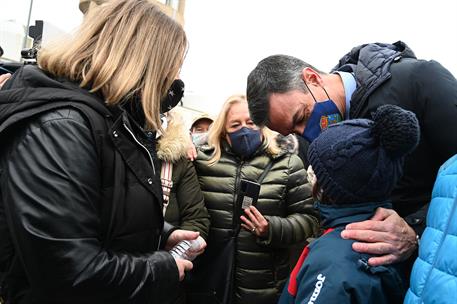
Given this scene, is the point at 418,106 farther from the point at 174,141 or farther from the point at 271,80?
the point at 174,141

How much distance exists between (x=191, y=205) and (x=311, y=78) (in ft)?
3.44

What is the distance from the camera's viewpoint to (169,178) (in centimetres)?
234

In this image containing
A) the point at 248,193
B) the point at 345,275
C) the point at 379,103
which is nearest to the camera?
the point at 345,275

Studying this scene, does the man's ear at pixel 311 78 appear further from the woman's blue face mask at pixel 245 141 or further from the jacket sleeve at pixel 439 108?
the woman's blue face mask at pixel 245 141

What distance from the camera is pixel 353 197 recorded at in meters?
1.31

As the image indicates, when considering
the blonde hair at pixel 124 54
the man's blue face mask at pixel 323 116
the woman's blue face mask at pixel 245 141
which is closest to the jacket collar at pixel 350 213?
the man's blue face mask at pixel 323 116

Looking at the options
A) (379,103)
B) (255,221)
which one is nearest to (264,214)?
(255,221)

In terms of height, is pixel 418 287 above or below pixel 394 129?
below

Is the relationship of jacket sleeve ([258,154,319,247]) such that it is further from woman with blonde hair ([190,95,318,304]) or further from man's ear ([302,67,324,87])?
man's ear ([302,67,324,87])

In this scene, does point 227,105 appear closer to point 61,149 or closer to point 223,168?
point 223,168

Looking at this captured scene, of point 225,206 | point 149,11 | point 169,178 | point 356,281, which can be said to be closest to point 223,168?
point 225,206

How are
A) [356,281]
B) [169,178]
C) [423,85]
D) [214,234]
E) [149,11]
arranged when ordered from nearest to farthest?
[356,281] < [149,11] < [423,85] < [169,178] < [214,234]

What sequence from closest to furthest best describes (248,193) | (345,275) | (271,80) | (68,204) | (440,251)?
(440,251), (68,204), (345,275), (271,80), (248,193)

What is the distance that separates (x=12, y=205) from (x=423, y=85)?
55.8 inches
